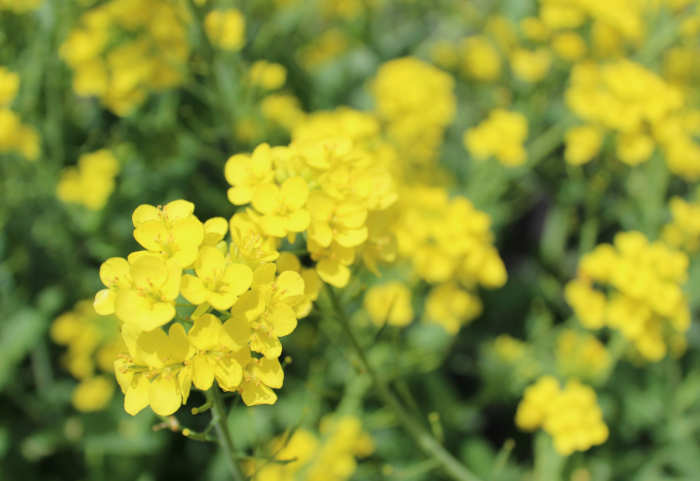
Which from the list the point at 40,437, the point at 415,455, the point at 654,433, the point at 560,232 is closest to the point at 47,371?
the point at 40,437

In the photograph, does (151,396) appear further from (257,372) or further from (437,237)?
(437,237)

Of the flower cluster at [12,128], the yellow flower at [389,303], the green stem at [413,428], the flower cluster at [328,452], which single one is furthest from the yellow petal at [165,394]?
the flower cluster at [12,128]

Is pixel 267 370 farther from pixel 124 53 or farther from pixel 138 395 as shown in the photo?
pixel 124 53

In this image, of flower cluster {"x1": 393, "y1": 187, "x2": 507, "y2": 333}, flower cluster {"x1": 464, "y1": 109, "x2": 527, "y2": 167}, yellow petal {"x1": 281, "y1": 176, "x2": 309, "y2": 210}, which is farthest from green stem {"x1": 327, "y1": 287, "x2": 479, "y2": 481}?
flower cluster {"x1": 464, "y1": 109, "x2": 527, "y2": 167}

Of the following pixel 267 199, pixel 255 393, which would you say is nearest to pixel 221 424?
pixel 255 393

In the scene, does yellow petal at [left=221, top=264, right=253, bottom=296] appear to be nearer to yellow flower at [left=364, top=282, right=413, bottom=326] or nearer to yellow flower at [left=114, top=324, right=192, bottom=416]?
yellow flower at [left=114, top=324, right=192, bottom=416]

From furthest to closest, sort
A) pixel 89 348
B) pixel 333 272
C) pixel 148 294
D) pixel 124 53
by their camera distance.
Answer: pixel 89 348 → pixel 124 53 → pixel 333 272 → pixel 148 294

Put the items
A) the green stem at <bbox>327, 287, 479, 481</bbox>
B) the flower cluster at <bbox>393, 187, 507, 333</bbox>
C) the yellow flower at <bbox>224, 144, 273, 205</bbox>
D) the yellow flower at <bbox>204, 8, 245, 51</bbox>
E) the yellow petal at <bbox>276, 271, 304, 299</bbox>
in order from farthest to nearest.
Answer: the yellow flower at <bbox>204, 8, 245, 51</bbox> < the flower cluster at <bbox>393, 187, 507, 333</bbox> < the green stem at <bbox>327, 287, 479, 481</bbox> < the yellow flower at <bbox>224, 144, 273, 205</bbox> < the yellow petal at <bbox>276, 271, 304, 299</bbox>
